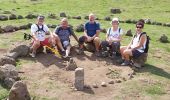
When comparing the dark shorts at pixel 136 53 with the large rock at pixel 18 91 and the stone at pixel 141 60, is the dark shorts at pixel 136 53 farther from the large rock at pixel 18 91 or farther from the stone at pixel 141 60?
the large rock at pixel 18 91

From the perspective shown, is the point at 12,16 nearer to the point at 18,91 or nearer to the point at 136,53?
the point at 136,53

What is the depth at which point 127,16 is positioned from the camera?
106 feet

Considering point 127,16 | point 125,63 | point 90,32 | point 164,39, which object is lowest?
point 127,16

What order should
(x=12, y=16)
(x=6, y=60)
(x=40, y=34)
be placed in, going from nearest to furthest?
(x=6, y=60)
(x=40, y=34)
(x=12, y=16)

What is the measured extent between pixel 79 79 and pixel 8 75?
7.99 feet

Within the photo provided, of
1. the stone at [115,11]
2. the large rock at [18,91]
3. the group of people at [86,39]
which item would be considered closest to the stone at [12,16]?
the stone at [115,11]

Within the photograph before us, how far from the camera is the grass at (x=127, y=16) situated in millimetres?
16734

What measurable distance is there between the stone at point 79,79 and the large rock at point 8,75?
6.96 feet

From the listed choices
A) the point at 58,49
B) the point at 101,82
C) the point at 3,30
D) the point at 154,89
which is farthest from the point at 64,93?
the point at 3,30

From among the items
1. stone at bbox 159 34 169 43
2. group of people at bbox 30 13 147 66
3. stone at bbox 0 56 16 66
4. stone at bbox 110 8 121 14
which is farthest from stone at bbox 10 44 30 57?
stone at bbox 110 8 121 14

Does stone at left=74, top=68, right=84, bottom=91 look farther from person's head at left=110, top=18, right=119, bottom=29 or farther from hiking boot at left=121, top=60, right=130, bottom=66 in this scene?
person's head at left=110, top=18, right=119, bottom=29

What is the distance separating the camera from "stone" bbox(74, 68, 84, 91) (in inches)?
617

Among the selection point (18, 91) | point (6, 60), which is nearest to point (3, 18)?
point (6, 60)

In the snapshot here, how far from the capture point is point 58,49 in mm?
20141
